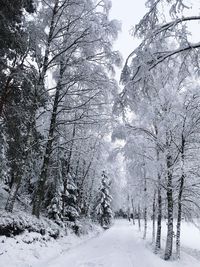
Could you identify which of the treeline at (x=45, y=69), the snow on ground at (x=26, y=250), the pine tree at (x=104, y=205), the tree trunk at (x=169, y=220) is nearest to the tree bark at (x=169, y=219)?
the tree trunk at (x=169, y=220)

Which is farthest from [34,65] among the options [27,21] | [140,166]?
[140,166]

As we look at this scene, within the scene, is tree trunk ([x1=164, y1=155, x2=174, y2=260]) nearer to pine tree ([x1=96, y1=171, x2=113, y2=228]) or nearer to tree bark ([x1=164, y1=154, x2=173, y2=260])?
tree bark ([x1=164, y1=154, x2=173, y2=260])

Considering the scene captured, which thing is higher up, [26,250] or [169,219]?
[169,219]

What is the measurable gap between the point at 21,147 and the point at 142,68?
7.22 m

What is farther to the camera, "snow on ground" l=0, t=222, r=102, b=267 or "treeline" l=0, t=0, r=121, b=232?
"treeline" l=0, t=0, r=121, b=232

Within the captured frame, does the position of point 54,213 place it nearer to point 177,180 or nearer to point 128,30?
point 177,180

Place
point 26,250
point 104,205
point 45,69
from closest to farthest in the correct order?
point 26,250 → point 45,69 → point 104,205

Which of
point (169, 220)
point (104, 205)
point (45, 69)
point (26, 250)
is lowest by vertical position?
point (26, 250)

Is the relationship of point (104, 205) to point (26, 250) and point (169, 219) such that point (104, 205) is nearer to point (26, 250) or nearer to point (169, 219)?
point (169, 219)

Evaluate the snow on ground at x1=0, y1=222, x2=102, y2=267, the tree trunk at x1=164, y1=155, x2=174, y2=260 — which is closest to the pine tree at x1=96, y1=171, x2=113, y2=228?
the tree trunk at x1=164, y1=155, x2=174, y2=260

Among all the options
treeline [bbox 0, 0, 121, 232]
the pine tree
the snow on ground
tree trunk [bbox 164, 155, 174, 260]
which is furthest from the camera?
the pine tree

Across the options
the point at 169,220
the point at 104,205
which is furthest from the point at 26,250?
the point at 104,205

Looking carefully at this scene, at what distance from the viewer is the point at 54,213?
19.4 meters

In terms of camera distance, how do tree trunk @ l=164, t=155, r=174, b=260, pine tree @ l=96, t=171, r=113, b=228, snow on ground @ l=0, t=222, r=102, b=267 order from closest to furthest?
snow on ground @ l=0, t=222, r=102, b=267 < tree trunk @ l=164, t=155, r=174, b=260 < pine tree @ l=96, t=171, r=113, b=228
